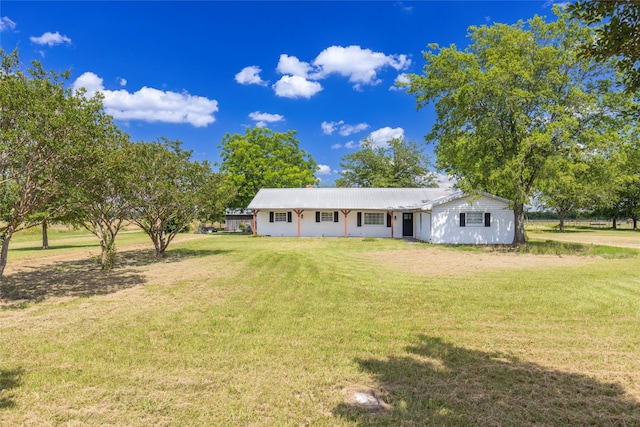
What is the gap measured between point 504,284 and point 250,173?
1230 inches

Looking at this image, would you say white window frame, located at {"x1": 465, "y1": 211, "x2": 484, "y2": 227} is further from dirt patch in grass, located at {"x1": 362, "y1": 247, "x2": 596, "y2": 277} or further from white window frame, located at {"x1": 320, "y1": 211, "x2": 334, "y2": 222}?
white window frame, located at {"x1": 320, "y1": 211, "x2": 334, "y2": 222}

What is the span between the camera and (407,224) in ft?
90.3

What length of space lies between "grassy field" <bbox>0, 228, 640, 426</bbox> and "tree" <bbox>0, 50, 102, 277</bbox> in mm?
2325

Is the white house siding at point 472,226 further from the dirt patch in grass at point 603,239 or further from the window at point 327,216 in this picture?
the window at point 327,216

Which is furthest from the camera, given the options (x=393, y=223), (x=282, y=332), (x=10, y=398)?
(x=393, y=223)

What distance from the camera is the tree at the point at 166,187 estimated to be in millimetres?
13977

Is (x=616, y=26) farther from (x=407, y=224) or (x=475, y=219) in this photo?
(x=407, y=224)

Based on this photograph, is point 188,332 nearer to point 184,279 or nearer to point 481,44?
point 184,279

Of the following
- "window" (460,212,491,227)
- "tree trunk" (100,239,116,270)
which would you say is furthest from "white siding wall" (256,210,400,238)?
"tree trunk" (100,239,116,270)

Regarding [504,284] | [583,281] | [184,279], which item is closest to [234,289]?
[184,279]

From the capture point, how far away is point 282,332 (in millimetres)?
5527

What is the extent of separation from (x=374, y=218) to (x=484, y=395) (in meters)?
24.5

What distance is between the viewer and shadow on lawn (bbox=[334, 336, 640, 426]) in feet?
10.6

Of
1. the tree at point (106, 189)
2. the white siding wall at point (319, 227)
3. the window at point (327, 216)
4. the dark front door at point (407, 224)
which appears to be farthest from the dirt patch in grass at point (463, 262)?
the window at point (327, 216)
